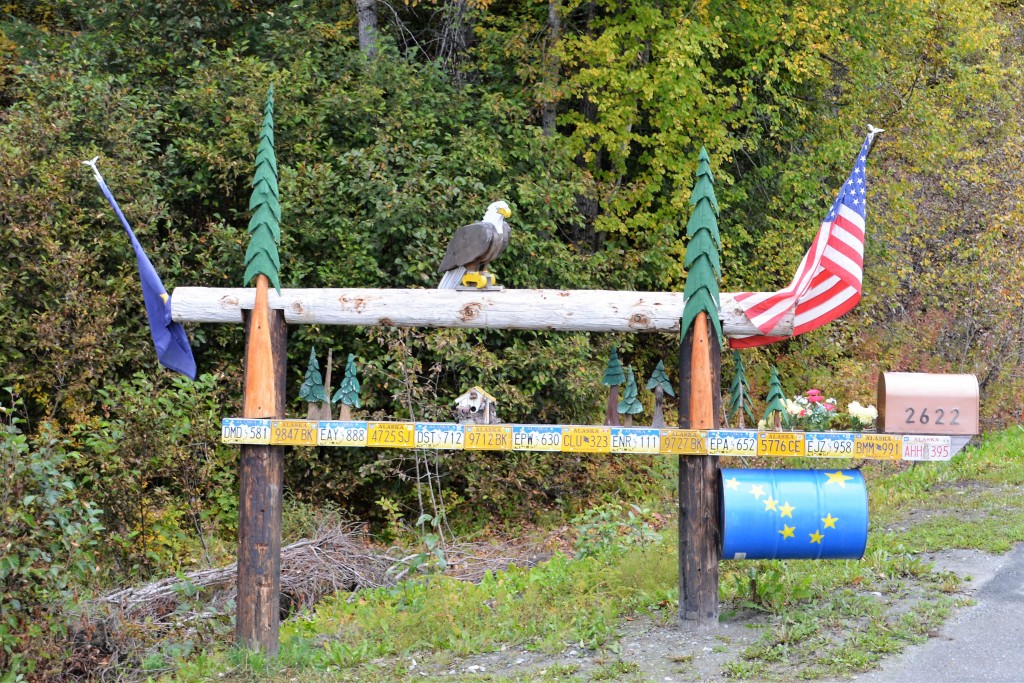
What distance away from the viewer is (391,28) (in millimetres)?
15586

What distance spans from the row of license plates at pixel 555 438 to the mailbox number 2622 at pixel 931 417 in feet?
0.82

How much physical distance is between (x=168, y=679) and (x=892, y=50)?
1417 centimetres

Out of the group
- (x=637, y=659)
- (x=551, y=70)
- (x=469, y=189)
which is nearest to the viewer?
(x=637, y=659)

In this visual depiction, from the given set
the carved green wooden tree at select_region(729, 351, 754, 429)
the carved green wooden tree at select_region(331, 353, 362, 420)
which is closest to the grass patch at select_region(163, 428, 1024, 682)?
the carved green wooden tree at select_region(729, 351, 754, 429)

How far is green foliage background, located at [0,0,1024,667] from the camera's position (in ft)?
38.9

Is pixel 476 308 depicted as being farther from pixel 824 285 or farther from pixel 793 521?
pixel 793 521

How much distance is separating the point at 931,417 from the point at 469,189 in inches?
284

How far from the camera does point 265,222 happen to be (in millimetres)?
7500

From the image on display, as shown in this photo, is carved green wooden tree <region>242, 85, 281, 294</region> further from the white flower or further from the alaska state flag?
the white flower

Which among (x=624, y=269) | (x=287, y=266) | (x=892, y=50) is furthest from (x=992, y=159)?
(x=287, y=266)

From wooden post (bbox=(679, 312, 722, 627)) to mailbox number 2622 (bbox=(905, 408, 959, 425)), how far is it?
1.20m

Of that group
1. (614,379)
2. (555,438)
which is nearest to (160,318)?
(555,438)

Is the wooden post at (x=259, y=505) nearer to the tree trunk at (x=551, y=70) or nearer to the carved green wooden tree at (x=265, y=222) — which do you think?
the carved green wooden tree at (x=265, y=222)

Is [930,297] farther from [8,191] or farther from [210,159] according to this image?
[8,191]
